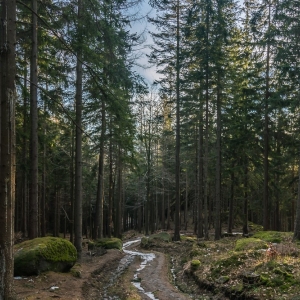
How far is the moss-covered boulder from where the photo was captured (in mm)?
9188

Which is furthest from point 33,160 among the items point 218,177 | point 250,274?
point 218,177

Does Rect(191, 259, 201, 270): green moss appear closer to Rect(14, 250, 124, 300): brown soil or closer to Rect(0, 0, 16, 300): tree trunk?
Rect(14, 250, 124, 300): brown soil

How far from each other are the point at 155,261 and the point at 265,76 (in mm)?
14507

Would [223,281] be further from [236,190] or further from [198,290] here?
[236,190]

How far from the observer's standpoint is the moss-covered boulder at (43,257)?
30.1ft

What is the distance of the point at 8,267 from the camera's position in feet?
19.0

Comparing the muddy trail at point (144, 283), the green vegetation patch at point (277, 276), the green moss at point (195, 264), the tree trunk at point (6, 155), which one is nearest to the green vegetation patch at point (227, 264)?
the muddy trail at point (144, 283)

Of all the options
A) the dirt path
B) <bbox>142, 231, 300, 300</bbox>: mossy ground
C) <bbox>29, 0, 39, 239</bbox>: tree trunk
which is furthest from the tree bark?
<bbox>29, 0, 39, 239</bbox>: tree trunk

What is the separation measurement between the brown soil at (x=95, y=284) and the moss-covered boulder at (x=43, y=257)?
26 cm

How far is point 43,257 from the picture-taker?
9586 mm

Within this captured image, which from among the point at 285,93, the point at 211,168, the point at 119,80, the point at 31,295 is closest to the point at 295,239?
the point at 285,93

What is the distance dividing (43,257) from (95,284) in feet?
6.73

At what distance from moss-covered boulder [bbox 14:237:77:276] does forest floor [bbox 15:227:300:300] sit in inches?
11.1

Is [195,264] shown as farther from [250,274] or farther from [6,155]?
[6,155]
